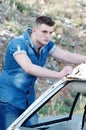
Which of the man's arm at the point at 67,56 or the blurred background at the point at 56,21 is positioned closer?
the man's arm at the point at 67,56

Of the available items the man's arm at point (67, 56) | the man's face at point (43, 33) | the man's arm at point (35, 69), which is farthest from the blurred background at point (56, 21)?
the man's arm at point (35, 69)

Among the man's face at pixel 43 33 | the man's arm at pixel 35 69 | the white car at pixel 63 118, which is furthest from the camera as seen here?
the man's face at pixel 43 33

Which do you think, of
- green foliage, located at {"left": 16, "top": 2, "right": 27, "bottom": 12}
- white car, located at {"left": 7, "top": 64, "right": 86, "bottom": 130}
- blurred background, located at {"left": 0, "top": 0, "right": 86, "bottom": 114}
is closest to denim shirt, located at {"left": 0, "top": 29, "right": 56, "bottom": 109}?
white car, located at {"left": 7, "top": 64, "right": 86, "bottom": 130}

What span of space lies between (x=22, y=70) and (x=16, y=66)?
80 millimetres

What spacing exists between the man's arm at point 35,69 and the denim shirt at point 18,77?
0.21 meters

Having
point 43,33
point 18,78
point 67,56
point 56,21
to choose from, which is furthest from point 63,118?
point 56,21

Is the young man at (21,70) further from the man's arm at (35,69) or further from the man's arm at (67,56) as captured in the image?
the man's arm at (67,56)

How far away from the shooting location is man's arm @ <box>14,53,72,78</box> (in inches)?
179

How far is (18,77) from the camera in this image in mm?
5301

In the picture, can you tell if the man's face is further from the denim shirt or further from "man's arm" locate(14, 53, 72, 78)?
"man's arm" locate(14, 53, 72, 78)

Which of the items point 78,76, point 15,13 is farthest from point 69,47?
point 78,76

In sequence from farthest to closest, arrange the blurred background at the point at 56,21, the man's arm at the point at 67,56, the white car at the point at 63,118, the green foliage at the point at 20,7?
1. the green foliage at the point at 20,7
2. the blurred background at the point at 56,21
3. the man's arm at the point at 67,56
4. the white car at the point at 63,118

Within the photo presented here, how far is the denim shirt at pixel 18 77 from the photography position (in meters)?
5.27

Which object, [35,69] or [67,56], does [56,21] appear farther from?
[35,69]
